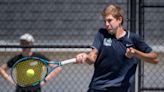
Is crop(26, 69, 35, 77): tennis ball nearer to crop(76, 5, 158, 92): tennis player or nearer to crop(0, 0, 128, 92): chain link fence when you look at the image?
crop(76, 5, 158, 92): tennis player

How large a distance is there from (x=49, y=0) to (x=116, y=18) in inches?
226

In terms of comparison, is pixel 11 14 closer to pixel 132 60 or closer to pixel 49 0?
pixel 49 0

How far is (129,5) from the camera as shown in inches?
264

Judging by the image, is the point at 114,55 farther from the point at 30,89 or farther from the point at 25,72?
the point at 30,89

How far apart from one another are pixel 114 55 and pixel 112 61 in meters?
0.06

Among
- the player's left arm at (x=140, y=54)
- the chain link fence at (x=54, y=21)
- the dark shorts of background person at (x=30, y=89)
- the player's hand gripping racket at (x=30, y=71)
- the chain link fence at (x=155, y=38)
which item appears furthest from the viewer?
the chain link fence at (x=54, y=21)

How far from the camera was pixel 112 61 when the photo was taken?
4746 millimetres

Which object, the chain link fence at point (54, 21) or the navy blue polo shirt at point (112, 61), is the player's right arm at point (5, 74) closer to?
the navy blue polo shirt at point (112, 61)

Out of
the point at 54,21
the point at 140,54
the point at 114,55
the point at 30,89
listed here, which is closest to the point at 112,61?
the point at 114,55

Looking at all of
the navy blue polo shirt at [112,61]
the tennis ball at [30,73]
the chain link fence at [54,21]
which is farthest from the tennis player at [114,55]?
the chain link fence at [54,21]

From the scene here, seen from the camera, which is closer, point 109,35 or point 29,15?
point 109,35

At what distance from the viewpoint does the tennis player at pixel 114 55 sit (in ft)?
15.5

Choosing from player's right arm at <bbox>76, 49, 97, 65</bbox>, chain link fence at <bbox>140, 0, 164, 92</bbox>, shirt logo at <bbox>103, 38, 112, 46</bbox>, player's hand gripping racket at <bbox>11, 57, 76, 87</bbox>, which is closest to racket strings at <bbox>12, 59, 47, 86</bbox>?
player's hand gripping racket at <bbox>11, 57, 76, 87</bbox>

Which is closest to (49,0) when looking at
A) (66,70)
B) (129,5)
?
(66,70)
